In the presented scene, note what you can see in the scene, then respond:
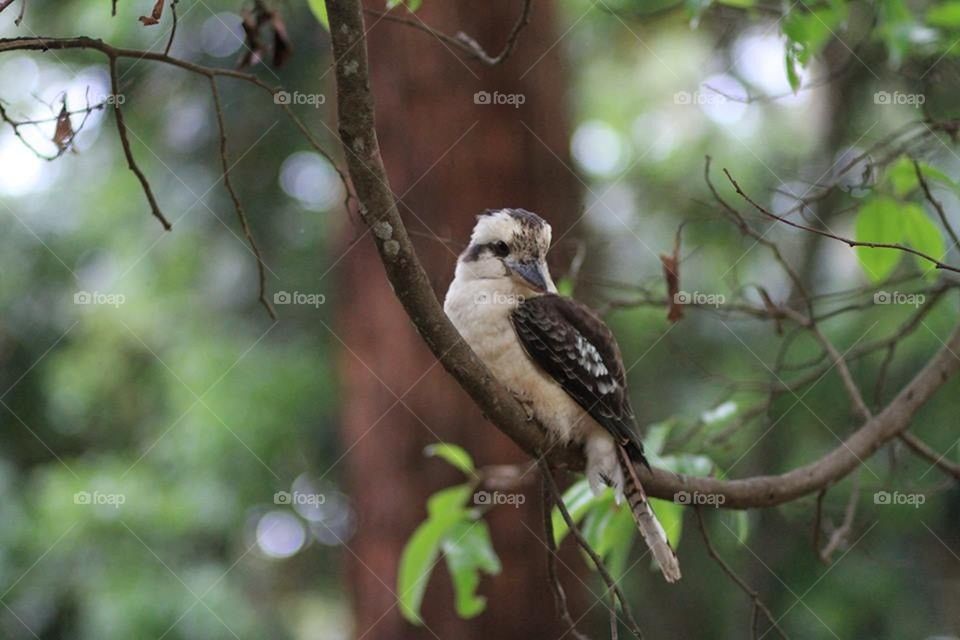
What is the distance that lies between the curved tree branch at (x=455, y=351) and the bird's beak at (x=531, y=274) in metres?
0.44

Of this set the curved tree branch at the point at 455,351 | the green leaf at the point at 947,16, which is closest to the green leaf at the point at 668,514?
the curved tree branch at the point at 455,351

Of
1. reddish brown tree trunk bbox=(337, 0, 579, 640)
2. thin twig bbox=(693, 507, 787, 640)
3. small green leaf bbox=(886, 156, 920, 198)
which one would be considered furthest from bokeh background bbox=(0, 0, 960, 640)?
thin twig bbox=(693, 507, 787, 640)

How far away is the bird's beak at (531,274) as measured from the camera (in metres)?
2.90

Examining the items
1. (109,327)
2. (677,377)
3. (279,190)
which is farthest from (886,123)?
(109,327)

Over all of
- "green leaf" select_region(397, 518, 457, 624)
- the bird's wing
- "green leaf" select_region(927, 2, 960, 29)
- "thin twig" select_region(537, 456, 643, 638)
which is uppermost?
"green leaf" select_region(927, 2, 960, 29)

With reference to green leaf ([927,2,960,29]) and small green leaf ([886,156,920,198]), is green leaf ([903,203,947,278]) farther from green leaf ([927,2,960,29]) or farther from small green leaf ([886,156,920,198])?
green leaf ([927,2,960,29])

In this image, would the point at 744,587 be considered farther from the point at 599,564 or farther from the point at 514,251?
the point at 514,251

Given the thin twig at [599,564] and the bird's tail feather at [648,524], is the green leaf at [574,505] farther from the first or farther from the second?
the thin twig at [599,564]

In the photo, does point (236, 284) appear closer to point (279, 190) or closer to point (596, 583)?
point (279, 190)

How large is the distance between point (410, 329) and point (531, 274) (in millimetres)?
1761

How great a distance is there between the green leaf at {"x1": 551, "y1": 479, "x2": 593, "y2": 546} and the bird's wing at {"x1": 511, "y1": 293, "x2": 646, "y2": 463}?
20 cm

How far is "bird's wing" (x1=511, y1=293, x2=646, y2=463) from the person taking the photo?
2881mm

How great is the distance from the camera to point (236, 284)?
5652mm

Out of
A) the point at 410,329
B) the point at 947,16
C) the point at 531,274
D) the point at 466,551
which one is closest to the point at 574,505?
the point at 466,551
